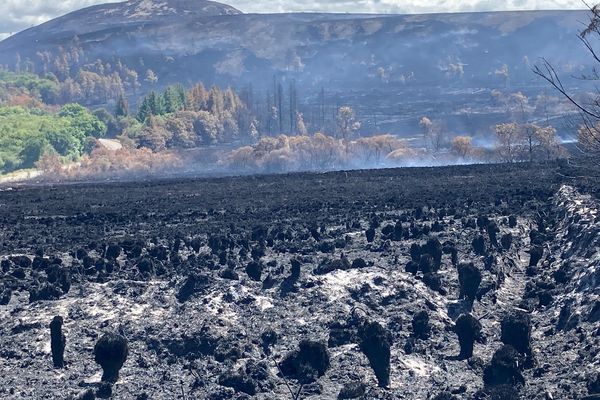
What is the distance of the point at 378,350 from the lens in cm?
4109

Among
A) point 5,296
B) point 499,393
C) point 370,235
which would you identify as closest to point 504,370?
point 499,393

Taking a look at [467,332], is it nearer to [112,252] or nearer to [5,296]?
[5,296]

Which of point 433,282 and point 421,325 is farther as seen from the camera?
point 433,282

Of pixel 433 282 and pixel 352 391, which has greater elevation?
pixel 352 391

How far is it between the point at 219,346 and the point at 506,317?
10.6 meters

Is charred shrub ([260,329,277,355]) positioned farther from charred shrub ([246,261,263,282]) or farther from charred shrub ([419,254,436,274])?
charred shrub ([419,254,436,274])

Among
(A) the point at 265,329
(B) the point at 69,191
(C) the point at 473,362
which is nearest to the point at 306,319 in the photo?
(A) the point at 265,329

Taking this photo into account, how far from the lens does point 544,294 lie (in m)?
47.9

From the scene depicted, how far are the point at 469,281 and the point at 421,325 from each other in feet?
15.2

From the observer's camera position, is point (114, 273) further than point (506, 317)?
Yes

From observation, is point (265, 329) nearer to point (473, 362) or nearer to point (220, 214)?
point (473, 362)

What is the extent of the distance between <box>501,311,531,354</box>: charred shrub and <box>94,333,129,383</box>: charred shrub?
1359 cm

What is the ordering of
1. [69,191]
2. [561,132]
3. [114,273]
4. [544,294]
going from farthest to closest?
[561,132], [69,191], [114,273], [544,294]

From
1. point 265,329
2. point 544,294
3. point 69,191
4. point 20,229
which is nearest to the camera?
point 265,329
